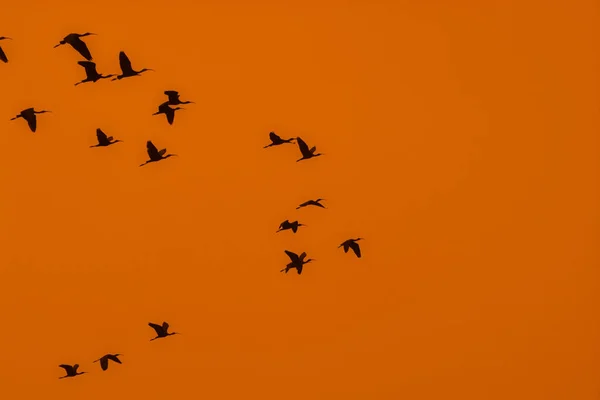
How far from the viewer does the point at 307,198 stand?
8422 millimetres

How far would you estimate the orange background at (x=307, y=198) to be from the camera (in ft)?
26.9

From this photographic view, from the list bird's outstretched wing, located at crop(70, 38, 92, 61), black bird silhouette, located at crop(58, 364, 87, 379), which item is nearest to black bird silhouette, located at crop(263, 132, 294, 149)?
bird's outstretched wing, located at crop(70, 38, 92, 61)

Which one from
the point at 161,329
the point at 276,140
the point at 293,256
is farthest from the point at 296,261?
the point at 161,329

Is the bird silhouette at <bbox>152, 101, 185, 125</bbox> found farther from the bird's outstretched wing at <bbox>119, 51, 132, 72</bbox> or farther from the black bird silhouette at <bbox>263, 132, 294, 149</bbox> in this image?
the black bird silhouette at <bbox>263, 132, 294, 149</bbox>

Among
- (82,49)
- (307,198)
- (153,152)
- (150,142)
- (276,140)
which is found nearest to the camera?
(82,49)

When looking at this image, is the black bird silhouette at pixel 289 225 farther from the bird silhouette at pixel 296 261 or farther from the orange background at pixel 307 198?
the orange background at pixel 307 198

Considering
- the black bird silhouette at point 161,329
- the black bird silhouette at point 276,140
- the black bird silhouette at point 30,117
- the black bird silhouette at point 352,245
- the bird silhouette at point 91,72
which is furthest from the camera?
the black bird silhouette at point 352,245

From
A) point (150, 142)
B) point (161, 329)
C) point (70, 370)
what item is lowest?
point (70, 370)

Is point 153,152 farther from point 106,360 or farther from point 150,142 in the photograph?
point 106,360

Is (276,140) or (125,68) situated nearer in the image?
(125,68)

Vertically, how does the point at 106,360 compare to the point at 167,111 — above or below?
below

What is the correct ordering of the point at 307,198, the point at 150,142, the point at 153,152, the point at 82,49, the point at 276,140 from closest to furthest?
1. the point at 82,49
2. the point at 150,142
3. the point at 153,152
4. the point at 276,140
5. the point at 307,198

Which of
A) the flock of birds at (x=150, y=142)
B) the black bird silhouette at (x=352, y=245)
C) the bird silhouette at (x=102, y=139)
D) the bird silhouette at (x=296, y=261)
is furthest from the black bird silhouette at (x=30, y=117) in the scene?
the black bird silhouette at (x=352, y=245)

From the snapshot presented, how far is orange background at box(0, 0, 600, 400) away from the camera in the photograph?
8.20 meters
